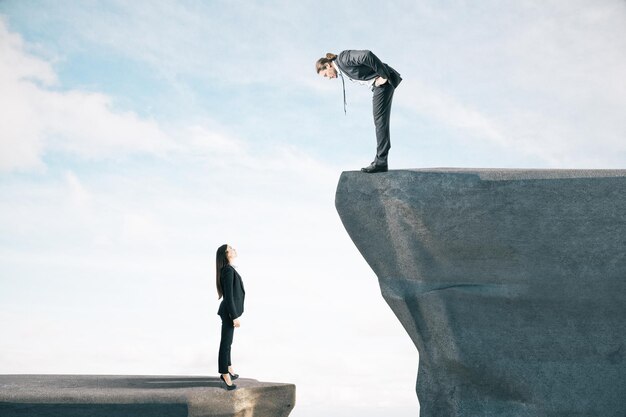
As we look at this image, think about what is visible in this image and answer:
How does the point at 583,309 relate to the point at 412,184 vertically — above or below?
below

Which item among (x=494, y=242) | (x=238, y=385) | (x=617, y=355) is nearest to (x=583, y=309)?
(x=617, y=355)

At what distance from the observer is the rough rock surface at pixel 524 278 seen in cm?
688

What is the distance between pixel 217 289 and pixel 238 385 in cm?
108

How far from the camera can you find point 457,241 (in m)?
6.95

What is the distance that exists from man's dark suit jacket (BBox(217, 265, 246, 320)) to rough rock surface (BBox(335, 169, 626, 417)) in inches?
68.6

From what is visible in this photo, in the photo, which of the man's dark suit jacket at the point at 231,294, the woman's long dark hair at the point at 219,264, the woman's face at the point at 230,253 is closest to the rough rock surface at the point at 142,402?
the man's dark suit jacket at the point at 231,294

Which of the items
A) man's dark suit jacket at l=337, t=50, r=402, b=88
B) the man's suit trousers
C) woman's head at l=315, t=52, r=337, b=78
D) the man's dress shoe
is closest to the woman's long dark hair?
the man's suit trousers

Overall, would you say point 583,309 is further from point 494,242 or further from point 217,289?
point 217,289

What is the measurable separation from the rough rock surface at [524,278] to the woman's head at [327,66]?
1403 millimetres

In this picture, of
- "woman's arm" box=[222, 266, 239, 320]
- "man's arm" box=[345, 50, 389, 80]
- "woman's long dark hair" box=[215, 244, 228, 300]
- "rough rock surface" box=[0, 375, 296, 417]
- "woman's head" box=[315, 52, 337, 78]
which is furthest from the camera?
"woman's head" box=[315, 52, 337, 78]

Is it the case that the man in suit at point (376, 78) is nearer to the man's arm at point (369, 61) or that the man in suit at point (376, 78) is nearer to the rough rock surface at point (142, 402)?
the man's arm at point (369, 61)

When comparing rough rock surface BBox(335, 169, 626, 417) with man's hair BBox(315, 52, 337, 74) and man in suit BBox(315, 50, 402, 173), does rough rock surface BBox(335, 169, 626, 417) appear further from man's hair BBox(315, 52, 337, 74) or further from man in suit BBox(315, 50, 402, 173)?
man's hair BBox(315, 52, 337, 74)

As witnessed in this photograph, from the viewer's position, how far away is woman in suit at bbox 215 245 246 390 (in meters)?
7.01

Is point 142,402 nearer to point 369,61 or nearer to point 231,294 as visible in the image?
point 231,294
